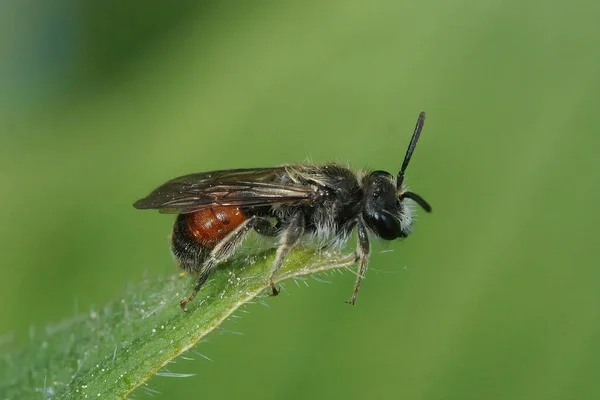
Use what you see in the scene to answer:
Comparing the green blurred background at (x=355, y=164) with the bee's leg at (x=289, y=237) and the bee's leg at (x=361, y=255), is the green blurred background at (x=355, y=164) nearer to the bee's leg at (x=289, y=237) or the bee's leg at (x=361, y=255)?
the bee's leg at (x=361, y=255)

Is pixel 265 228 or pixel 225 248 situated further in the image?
pixel 265 228

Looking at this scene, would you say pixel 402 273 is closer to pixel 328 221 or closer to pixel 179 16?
pixel 328 221

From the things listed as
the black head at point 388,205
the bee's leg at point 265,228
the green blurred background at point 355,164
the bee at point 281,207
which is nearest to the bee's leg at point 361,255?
the bee at point 281,207

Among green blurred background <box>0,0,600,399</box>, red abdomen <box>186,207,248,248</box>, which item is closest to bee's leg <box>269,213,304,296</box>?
red abdomen <box>186,207,248,248</box>

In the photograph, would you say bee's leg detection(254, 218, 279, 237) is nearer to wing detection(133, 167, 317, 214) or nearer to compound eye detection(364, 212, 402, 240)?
wing detection(133, 167, 317, 214)

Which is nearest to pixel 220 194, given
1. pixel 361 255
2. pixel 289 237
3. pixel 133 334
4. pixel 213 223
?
pixel 213 223

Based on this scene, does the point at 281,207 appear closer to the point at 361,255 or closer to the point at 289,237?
the point at 289,237

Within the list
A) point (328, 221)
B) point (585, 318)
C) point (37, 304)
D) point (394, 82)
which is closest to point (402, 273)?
point (328, 221)
